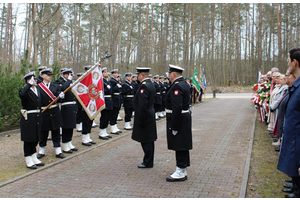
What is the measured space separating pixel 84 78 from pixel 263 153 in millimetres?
5288

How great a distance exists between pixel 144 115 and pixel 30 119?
253 centimetres

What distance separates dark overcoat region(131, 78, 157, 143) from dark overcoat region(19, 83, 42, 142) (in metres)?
2.19

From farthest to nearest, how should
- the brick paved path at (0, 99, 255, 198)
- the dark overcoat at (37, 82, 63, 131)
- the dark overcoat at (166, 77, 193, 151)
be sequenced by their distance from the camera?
the dark overcoat at (37, 82, 63, 131)
the dark overcoat at (166, 77, 193, 151)
the brick paved path at (0, 99, 255, 198)

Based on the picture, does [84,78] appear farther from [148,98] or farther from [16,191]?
[16,191]

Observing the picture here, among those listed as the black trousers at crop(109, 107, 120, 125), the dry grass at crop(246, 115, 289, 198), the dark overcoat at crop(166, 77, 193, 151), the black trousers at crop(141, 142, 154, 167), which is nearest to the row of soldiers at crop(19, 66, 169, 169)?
the black trousers at crop(109, 107, 120, 125)

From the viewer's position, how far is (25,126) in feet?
18.6

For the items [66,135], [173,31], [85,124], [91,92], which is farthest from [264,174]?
[173,31]

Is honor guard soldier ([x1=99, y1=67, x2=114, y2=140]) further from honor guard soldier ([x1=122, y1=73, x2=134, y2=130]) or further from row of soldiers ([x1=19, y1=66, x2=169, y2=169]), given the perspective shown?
honor guard soldier ([x1=122, y1=73, x2=134, y2=130])

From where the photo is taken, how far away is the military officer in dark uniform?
191 inches

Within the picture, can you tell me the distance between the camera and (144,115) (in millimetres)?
5730

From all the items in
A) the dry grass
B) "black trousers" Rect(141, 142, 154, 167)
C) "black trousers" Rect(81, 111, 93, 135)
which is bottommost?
the dry grass

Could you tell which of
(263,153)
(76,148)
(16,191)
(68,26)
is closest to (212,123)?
(263,153)

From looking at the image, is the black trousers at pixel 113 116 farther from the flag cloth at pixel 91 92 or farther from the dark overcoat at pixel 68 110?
the dark overcoat at pixel 68 110

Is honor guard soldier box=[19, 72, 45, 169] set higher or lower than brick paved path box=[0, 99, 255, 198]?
higher
